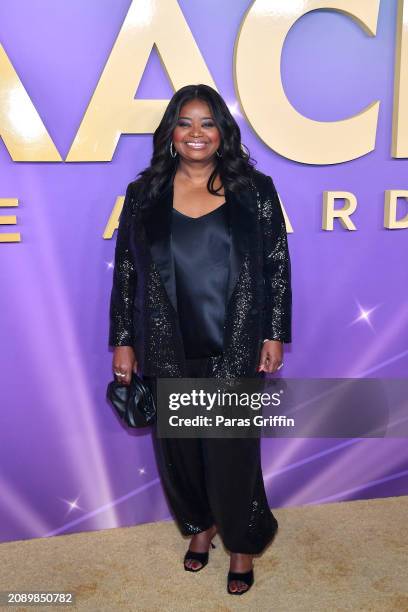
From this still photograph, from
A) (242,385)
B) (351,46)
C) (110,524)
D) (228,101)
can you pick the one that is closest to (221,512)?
(242,385)

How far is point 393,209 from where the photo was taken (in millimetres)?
2598

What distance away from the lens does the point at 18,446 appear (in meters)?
2.53

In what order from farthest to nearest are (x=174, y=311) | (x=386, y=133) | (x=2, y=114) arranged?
(x=386, y=133), (x=2, y=114), (x=174, y=311)

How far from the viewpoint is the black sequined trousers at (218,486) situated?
2184 mm

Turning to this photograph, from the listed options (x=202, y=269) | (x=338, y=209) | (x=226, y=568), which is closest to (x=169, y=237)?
(x=202, y=269)

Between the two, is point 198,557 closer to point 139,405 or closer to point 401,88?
point 139,405

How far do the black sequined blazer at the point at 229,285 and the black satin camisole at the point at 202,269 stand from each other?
0.08ft

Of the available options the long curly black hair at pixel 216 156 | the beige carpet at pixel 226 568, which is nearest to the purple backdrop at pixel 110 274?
the beige carpet at pixel 226 568

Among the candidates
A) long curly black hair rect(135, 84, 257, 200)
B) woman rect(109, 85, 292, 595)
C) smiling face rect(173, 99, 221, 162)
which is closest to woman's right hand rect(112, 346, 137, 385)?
woman rect(109, 85, 292, 595)

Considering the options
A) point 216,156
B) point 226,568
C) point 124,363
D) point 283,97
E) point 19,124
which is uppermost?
point 283,97

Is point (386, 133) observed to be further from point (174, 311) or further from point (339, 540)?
point (339, 540)

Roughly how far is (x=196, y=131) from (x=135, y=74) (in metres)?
0.43

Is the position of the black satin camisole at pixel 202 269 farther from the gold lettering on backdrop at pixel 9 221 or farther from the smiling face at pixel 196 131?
the gold lettering on backdrop at pixel 9 221

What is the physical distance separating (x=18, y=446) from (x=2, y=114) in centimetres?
135
